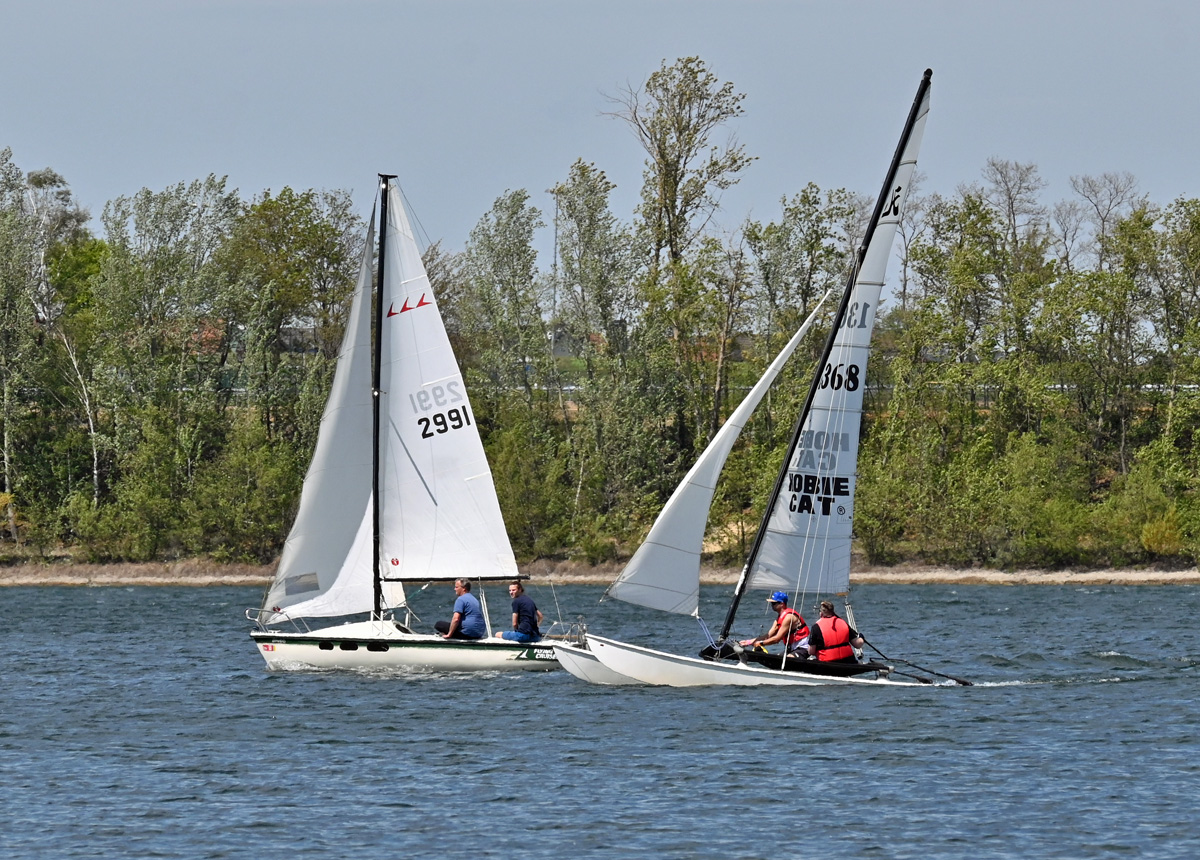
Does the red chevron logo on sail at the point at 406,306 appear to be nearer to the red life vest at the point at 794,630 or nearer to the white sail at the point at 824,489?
the white sail at the point at 824,489

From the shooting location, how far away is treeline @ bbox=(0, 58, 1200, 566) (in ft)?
231

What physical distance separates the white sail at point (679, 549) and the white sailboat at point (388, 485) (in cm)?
525

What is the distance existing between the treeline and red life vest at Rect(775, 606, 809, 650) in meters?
43.4

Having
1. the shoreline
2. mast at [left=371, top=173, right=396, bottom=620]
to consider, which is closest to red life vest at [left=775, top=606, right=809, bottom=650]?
mast at [left=371, top=173, right=396, bottom=620]

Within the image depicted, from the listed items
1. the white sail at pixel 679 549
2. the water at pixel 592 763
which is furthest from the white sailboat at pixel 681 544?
the water at pixel 592 763

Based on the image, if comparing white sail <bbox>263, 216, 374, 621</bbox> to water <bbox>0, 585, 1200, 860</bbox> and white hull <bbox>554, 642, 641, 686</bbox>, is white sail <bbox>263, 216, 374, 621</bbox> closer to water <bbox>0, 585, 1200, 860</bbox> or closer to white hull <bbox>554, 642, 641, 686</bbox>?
water <bbox>0, 585, 1200, 860</bbox>

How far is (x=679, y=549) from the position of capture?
26031 mm

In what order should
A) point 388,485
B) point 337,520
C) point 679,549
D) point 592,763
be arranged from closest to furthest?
point 592,763, point 679,549, point 337,520, point 388,485

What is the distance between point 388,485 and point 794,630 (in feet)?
27.2

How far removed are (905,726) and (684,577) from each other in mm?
3997

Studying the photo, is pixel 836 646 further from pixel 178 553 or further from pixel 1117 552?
pixel 178 553

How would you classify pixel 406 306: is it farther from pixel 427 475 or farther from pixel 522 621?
pixel 522 621

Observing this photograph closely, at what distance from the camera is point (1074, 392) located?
73625mm

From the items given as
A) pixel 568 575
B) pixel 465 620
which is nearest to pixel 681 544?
pixel 465 620
